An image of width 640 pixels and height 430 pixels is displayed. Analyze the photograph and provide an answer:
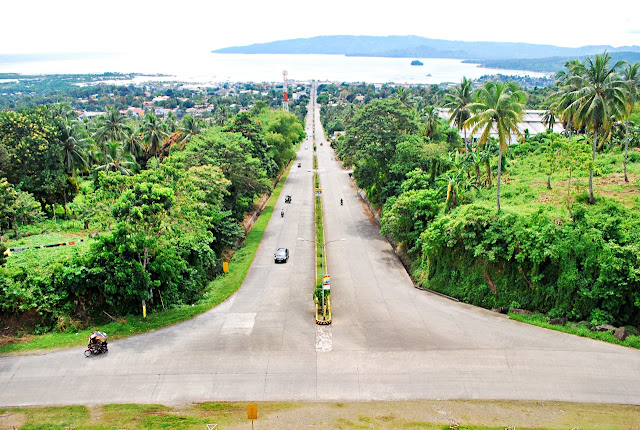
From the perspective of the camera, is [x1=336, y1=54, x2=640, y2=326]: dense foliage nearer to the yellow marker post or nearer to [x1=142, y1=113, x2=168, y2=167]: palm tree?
the yellow marker post

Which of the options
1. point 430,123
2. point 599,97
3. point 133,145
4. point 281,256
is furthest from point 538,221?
point 133,145

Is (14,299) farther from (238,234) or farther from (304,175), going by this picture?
(304,175)

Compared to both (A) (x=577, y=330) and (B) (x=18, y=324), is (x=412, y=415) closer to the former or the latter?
(A) (x=577, y=330)

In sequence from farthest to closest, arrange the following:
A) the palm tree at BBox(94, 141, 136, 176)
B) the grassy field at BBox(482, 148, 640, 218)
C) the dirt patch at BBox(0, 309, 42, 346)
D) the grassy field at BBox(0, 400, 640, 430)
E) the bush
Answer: the palm tree at BBox(94, 141, 136, 176), the grassy field at BBox(482, 148, 640, 218), the bush, the dirt patch at BBox(0, 309, 42, 346), the grassy field at BBox(0, 400, 640, 430)

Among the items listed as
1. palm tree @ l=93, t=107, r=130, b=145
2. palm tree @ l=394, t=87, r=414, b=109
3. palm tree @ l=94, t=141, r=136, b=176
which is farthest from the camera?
palm tree @ l=394, t=87, r=414, b=109

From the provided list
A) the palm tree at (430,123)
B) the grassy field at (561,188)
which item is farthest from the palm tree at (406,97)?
the grassy field at (561,188)

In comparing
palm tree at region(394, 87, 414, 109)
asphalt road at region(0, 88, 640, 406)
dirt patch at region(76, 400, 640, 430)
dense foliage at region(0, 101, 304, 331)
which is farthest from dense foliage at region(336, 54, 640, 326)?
palm tree at region(394, 87, 414, 109)
